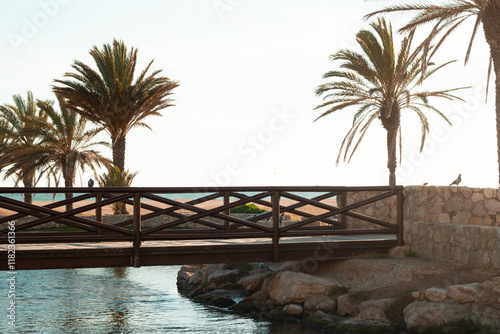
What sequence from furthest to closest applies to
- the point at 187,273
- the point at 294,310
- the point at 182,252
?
1. the point at 187,273
2. the point at 294,310
3. the point at 182,252

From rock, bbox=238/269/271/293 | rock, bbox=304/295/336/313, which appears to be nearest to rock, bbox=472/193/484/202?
rock, bbox=304/295/336/313

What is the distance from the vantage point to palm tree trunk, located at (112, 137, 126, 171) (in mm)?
26047

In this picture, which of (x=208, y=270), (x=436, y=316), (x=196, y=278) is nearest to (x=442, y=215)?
(x=436, y=316)

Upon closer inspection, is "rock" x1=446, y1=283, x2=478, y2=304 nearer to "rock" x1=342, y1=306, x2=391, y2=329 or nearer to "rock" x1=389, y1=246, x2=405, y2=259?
"rock" x1=342, y1=306, x2=391, y2=329

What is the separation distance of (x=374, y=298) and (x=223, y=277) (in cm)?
548

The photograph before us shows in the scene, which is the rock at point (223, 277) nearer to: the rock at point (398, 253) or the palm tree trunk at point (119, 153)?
the rock at point (398, 253)

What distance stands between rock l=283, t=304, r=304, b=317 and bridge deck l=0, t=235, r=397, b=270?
3.20 ft

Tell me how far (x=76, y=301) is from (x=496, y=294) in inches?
385

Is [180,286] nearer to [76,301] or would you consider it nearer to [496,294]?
[76,301]

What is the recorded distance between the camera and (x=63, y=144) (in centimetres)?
2886

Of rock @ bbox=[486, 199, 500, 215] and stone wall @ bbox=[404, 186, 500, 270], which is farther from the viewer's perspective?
rock @ bbox=[486, 199, 500, 215]

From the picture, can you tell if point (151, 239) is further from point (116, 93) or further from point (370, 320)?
point (116, 93)

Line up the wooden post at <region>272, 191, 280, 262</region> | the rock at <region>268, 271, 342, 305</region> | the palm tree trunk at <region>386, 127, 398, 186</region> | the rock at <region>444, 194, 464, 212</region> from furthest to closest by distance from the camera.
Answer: the palm tree trunk at <region>386, 127, 398, 186</region>
the rock at <region>444, 194, 464, 212</region>
the rock at <region>268, 271, 342, 305</region>
the wooden post at <region>272, 191, 280, 262</region>

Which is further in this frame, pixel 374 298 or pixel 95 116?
pixel 95 116
